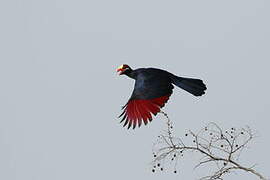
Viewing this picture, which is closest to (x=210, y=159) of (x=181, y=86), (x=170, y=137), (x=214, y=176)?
(x=214, y=176)

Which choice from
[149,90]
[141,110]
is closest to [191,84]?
[149,90]

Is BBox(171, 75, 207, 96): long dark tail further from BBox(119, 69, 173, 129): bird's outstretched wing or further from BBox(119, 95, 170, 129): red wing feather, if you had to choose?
BBox(119, 95, 170, 129): red wing feather

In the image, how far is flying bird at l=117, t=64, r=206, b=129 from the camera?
19.6 feet

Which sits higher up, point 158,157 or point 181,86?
point 181,86

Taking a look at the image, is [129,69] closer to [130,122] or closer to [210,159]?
[130,122]

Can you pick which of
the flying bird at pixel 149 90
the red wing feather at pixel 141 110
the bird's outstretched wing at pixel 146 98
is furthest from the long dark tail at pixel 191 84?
the red wing feather at pixel 141 110

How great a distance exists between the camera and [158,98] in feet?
19.8

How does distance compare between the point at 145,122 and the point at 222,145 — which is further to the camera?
the point at 145,122

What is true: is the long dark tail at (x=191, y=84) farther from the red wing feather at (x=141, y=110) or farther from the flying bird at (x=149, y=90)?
the red wing feather at (x=141, y=110)

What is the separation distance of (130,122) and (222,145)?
2198 mm

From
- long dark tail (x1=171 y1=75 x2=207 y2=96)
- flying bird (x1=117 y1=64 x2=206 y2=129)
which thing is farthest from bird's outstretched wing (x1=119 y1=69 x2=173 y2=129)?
long dark tail (x1=171 y1=75 x2=207 y2=96)

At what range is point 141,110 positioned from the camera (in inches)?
236

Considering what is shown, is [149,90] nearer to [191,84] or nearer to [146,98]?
[146,98]

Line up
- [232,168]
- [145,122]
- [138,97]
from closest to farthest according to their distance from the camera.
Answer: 1. [232,168]
2. [145,122]
3. [138,97]
